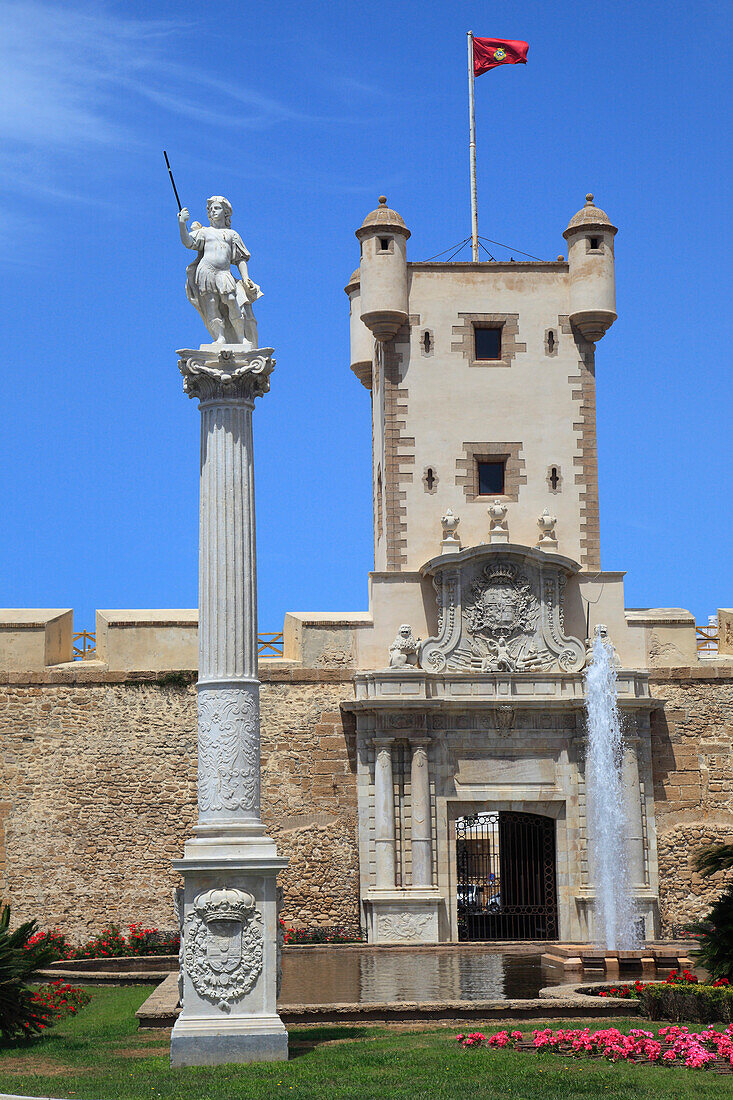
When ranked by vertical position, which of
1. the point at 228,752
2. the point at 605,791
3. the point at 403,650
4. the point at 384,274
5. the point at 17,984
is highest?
the point at 384,274

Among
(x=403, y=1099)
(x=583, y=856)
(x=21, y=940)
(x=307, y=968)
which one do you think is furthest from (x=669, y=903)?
(x=403, y=1099)

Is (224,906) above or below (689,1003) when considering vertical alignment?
above

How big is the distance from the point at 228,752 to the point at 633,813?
12.9 meters

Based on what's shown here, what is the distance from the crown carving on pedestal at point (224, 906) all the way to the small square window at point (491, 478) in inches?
567

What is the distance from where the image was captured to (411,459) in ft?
80.5

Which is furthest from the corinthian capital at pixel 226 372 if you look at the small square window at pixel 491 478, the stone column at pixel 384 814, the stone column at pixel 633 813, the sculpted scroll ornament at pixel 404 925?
the stone column at pixel 633 813

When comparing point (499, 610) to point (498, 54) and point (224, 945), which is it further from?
point (224, 945)

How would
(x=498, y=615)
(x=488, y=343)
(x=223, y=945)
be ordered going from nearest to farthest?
(x=223, y=945), (x=498, y=615), (x=488, y=343)

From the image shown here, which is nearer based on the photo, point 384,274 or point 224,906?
point 224,906

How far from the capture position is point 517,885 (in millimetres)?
24031

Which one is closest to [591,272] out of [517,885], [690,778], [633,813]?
[690,778]

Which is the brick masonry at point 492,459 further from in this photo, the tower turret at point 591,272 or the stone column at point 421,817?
the stone column at point 421,817

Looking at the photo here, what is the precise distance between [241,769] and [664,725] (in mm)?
13715

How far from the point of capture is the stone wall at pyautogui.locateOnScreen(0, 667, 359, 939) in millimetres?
22891
